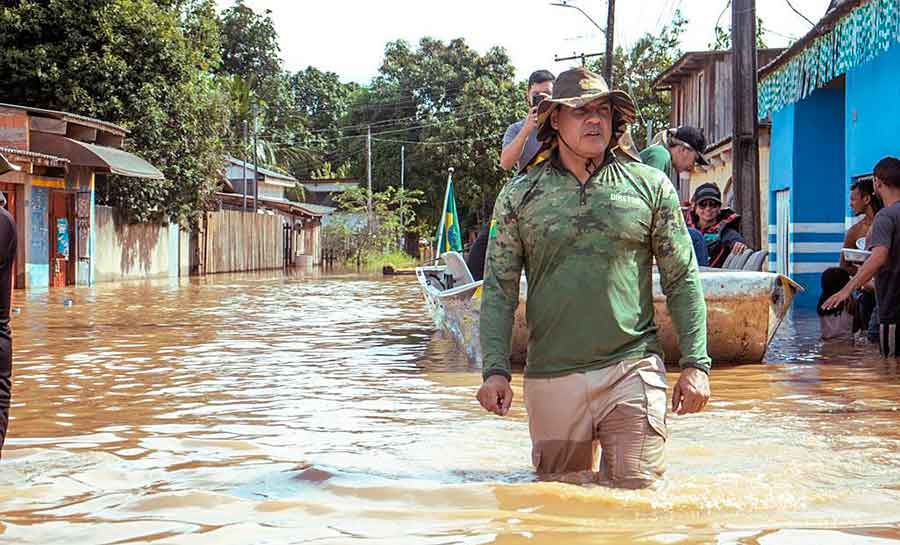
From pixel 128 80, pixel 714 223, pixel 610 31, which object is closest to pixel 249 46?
pixel 128 80

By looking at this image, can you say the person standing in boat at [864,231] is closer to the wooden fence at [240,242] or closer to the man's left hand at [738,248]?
the man's left hand at [738,248]

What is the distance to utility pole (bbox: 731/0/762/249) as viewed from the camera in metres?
14.8

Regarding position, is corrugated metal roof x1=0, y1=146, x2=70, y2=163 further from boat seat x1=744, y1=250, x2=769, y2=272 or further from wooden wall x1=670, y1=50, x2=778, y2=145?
boat seat x1=744, y1=250, x2=769, y2=272

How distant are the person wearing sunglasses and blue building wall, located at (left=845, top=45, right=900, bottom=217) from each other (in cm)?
262

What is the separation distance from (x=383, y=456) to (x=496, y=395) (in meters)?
1.95

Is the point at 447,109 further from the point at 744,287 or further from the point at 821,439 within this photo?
the point at 821,439

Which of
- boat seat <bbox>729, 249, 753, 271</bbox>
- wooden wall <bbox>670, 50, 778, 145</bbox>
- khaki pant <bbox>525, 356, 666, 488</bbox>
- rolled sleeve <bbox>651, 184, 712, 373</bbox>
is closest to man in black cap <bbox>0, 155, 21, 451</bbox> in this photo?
khaki pant <bbox>525, 356, 666, 488</bbox>

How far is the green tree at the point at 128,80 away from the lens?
30641 mm

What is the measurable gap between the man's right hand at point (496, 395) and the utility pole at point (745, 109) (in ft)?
34.5

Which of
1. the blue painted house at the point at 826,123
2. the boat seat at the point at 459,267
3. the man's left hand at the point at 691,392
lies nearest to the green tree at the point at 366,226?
the blue painted house at the point at 826,123

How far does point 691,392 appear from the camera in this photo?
464cm

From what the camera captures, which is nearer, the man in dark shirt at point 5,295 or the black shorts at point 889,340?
the man in dark shirt at point 5,295

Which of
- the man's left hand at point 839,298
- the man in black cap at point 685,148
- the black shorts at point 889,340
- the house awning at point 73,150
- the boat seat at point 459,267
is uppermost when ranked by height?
the house awning at point 73,150

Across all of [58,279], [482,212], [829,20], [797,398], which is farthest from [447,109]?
[797,398]
